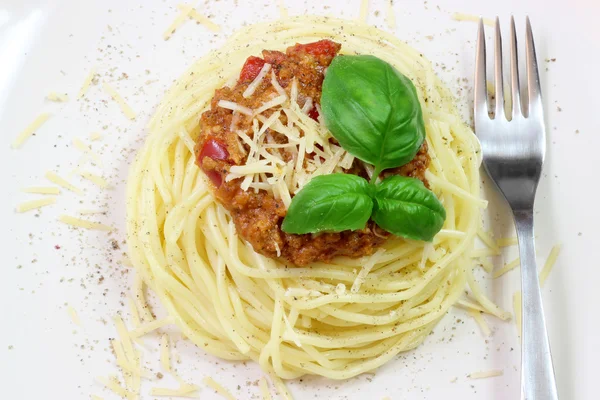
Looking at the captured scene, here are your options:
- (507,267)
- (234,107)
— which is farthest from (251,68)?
(507,267)

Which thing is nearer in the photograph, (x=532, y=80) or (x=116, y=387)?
(x=116, y=387)

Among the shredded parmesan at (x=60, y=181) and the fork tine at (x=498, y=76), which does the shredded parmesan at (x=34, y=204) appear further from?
the fork tine at (x=498, y=76)

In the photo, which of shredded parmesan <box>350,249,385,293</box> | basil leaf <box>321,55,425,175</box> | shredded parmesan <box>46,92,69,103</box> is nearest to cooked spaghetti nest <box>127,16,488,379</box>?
shredded parmesan <box>350,249,385,293</box>

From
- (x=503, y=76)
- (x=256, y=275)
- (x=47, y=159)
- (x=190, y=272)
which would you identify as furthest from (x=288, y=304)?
(x=503, y=76)

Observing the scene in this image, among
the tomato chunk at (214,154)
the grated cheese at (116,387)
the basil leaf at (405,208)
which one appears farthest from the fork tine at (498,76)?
the grated cheese at (116,387)

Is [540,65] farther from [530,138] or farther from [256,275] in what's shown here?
[256,275]

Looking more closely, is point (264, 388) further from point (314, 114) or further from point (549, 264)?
point (549, 264)

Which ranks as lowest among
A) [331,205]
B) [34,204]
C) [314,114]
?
[331,205]

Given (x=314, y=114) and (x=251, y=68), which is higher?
(x=251, y=68)
